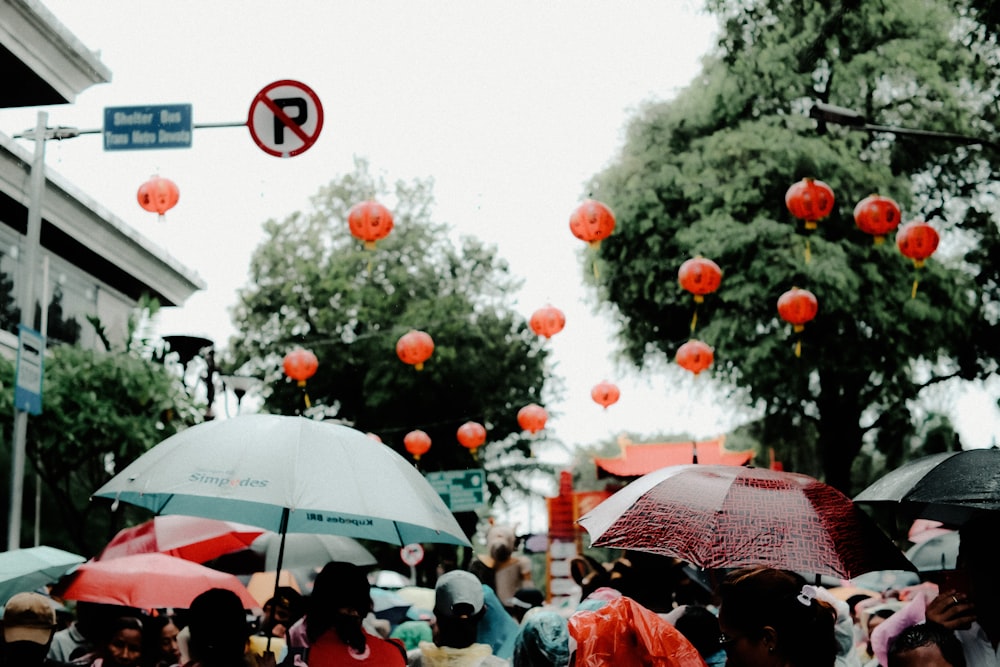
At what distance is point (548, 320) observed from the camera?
2069cm

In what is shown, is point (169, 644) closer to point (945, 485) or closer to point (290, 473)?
point (290, 473)

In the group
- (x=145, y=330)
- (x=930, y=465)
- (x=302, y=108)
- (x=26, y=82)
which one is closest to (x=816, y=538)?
(x=930, y=465)

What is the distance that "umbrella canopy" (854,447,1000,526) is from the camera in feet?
14.0

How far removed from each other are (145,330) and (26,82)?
16.7ft

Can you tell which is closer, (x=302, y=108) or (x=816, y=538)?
(x=816, y=538)

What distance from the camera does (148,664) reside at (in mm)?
6254

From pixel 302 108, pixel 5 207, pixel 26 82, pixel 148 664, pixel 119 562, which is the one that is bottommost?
pixel 148 664

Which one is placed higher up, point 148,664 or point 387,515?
point 387,515

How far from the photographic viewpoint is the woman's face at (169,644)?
6.55m

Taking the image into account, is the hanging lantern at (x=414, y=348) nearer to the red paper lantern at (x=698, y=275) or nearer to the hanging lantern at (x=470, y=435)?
the red paper lantern at (x=698, y=275)

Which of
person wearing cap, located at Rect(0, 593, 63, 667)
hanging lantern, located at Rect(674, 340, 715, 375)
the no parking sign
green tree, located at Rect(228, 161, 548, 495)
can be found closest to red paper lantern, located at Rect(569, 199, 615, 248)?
hanging lantern, located at Rect(674, 340, 715, 375)

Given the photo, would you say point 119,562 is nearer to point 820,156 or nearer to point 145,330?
point 145,330

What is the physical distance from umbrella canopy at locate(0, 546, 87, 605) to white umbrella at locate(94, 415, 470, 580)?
2197 mm

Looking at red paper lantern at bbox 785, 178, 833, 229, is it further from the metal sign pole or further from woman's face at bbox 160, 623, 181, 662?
woman's face at bbox 160, 623, 181, 662
